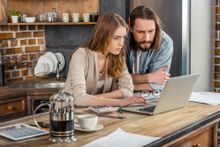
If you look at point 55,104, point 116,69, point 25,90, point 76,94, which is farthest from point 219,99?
point 25,90

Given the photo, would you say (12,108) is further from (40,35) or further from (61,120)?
(61,120)

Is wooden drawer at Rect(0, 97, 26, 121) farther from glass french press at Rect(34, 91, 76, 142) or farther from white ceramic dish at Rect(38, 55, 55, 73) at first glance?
glass french press at Rect(34, 91, 76, 142)

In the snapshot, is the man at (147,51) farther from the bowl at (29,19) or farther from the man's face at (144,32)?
the bowl at (29,19)

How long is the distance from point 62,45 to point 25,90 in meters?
0.99

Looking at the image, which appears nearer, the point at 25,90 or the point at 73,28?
Answer: the point at 25,90

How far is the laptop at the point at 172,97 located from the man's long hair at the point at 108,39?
1.30 feet

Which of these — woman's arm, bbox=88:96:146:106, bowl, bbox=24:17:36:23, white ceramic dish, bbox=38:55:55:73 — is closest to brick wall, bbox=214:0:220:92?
Answer: woman's arm, bbox=88:96:146:106

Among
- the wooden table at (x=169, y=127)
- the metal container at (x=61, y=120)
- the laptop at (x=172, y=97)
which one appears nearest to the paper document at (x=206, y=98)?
the wooden table at (x=169, y=127)

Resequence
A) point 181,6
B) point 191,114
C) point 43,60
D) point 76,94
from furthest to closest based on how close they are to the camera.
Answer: point 43,60 → point 181,6 → point 76,94 → point 191,114

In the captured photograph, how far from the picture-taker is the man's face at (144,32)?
3.12 metres

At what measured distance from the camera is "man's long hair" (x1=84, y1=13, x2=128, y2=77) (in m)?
2.86

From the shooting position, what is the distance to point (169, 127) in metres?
2.21

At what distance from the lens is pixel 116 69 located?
2.94m

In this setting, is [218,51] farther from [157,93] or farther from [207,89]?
[157,93]
